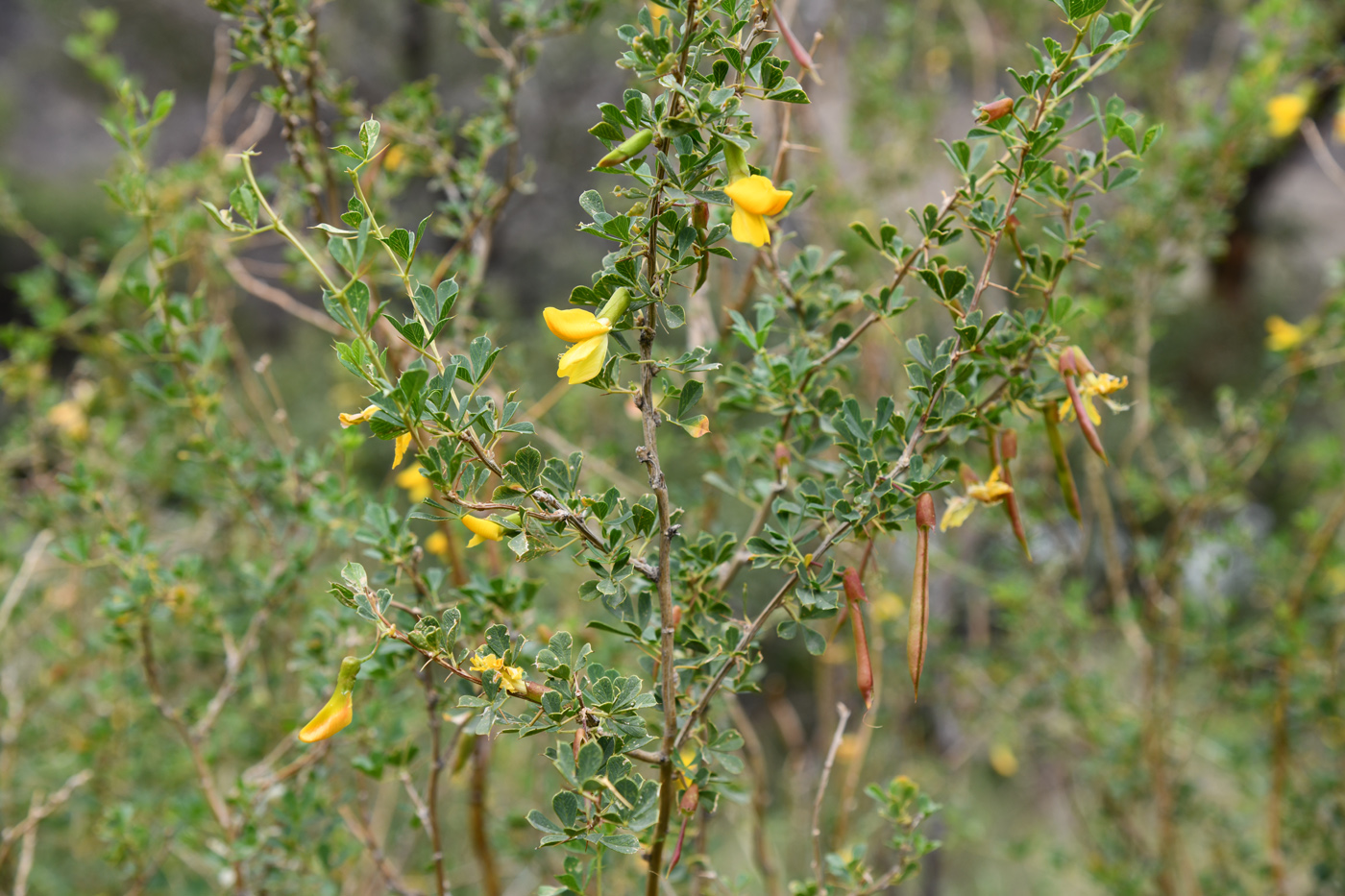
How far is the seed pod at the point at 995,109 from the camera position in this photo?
1.54 ft

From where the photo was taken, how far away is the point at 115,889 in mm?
1511

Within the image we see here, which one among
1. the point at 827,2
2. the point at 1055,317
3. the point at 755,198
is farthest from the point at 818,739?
the point at 827,2

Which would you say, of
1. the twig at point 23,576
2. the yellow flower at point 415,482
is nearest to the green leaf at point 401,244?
the yellow flower at point 415,482

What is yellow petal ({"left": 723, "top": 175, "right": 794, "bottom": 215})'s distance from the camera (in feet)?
1.38

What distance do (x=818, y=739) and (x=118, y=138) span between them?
1504 millimetres

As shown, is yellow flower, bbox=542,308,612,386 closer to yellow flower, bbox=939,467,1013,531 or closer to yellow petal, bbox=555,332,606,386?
yellow petal, bbox=555,332,606,386

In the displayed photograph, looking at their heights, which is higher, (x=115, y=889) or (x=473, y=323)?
(x=473, y=323)

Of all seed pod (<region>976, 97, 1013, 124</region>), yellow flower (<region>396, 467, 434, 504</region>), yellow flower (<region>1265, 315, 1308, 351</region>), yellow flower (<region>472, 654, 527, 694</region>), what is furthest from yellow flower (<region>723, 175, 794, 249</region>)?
yellow flower (<region>1265, 315, 1308, 351</region>)

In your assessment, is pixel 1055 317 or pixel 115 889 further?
pixel 115 889

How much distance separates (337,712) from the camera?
439 millimetres

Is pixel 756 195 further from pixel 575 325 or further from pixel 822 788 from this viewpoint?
pixel 822 788

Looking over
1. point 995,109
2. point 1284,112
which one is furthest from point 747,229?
point 1284,112

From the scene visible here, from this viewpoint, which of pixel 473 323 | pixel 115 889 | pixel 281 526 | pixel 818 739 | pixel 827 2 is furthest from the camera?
pixel 827 2

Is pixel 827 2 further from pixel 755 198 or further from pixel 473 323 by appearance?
pixel 755 198
